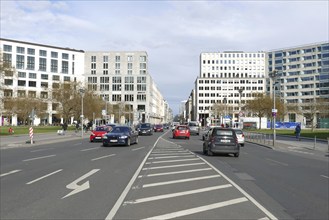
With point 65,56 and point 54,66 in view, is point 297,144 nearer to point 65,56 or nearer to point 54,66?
point 54,66

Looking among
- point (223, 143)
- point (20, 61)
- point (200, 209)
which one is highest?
point (20, 61)

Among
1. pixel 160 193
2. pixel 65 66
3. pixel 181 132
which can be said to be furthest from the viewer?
pixel 65 66

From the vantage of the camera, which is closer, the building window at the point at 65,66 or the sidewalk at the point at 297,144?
the sidewalk at the point at 297,144

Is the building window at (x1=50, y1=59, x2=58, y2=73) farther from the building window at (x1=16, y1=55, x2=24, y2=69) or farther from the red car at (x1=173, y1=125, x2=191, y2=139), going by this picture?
the red car at (x1=173, y1=125, x2=191, y2=139)

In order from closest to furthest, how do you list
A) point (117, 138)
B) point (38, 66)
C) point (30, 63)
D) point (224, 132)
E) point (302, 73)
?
point (224, 132), point (117, 138), point (30, 63), point (38, 66), point (302, 73)

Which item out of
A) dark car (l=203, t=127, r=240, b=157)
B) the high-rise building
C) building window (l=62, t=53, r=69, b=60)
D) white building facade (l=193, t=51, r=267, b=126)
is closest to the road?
dark car (l=203, t=127, r=240, b=157)

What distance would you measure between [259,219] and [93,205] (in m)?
3.42

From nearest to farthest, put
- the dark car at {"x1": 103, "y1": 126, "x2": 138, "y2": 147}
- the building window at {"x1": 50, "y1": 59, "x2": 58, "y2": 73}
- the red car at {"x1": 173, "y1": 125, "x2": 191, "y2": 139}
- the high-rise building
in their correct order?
the dark car at {"x1": 103, "y1": 126, "x2": 138, "y2": 147} < the red car at {"x1": 173, "y1": 125, "x2": 191, "y2": 139} < the building window at {"x1": 50, "y1": 59, "x2": 58, "y2": 73} < the high-rise building

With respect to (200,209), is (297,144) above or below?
below

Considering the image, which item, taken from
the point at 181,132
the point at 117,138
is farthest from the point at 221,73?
the point at 117,138

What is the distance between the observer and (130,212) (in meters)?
7.23

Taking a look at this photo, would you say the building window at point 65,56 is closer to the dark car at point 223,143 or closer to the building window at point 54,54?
the building window at point 54,54

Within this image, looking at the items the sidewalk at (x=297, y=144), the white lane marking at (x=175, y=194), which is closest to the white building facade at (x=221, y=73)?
the sidewalk at (x=297, y=144)

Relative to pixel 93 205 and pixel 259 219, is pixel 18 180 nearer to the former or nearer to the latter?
pixel 93 205
